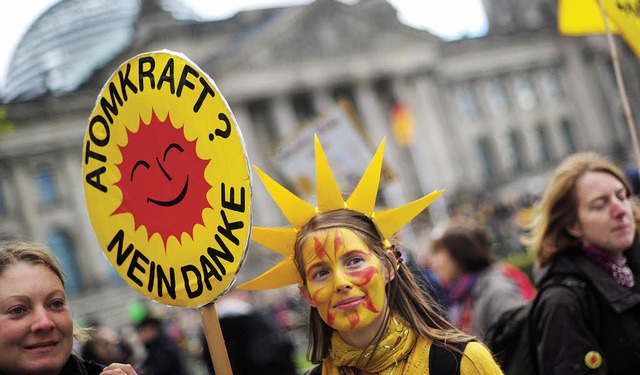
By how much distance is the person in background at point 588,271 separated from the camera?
126 inches

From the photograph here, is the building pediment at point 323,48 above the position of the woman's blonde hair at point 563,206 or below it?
above

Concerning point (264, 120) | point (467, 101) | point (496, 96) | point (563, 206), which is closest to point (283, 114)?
point (264, 120)

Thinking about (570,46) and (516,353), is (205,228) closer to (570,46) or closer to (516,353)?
(516,353)

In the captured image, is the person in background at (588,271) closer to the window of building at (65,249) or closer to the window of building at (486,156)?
the window of building at (65,249)

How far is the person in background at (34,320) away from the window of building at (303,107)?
4409cm

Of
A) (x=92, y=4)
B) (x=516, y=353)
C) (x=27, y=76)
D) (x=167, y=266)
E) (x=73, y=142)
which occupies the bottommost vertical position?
(x=516, y=353)

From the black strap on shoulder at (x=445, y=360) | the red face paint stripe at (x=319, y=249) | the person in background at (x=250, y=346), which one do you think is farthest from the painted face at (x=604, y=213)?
the person in background at (x=250, y=346)

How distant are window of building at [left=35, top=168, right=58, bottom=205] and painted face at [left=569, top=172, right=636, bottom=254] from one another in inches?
1590

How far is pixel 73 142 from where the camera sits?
41312mm

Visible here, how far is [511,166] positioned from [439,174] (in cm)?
927

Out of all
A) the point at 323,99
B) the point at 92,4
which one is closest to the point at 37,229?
the point at 323,99

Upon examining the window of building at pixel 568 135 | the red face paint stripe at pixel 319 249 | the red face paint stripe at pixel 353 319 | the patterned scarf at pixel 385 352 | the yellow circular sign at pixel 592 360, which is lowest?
the window of building at pixel 568 135

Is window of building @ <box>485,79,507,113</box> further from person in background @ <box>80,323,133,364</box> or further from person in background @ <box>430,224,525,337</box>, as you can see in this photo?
person in background @ <box>430,224,525,337</box>

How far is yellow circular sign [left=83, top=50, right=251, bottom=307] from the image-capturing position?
106 inches
